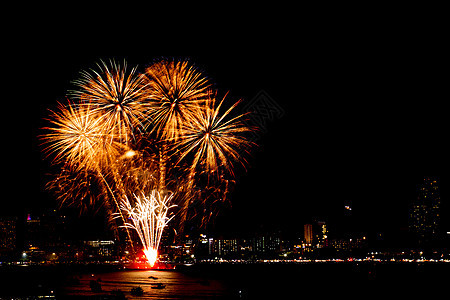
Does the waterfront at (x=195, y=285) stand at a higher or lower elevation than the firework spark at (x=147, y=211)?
lower

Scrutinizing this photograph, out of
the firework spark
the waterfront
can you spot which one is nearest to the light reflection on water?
the waterfront

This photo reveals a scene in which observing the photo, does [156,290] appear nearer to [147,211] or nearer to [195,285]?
[147,211]

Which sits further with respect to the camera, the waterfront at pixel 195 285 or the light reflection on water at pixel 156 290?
the waterfront at pixel 195 285

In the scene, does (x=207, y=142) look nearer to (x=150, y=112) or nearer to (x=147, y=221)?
(x=150, y=112)

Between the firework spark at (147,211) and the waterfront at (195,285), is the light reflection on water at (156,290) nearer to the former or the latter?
the waterfront at (195,285)

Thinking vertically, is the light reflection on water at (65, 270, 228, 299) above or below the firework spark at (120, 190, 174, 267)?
below

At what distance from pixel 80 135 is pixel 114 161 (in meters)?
6.27

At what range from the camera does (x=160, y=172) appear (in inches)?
1439

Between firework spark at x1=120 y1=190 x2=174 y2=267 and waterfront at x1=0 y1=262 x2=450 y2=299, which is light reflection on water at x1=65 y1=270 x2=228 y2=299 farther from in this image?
firework spark at x1=120 y1=190 x2=174 y2=267

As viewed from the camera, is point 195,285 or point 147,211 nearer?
point 147,211

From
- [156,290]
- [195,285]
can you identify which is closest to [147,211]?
[156,290]

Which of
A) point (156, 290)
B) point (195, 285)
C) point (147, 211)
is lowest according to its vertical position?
point (195, 285)

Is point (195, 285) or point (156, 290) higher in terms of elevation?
point (156, 290)

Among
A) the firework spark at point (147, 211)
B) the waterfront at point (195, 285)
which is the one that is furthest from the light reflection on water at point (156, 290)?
the firework spark at point (147, 211)
